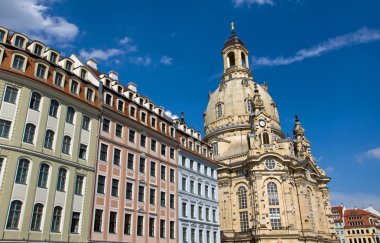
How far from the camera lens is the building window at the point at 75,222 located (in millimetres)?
29562

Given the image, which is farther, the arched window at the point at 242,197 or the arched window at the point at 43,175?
the arched window at the point at 242,197

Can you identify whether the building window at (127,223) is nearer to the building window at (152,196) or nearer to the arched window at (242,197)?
the building window at (152,196)

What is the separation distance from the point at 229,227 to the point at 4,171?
5640 cm

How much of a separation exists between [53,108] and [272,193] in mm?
53195

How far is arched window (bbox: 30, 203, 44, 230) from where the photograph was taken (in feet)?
86.8

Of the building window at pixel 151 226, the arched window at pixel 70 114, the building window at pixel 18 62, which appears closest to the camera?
the building window at pixel 18 62

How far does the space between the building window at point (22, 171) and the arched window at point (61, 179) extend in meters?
3.05

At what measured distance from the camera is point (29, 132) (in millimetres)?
28234

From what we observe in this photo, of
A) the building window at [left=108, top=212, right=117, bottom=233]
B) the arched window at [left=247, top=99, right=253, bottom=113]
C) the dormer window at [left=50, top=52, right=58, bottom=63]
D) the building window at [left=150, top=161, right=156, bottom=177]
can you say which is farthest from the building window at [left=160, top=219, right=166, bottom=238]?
the arched window at [left=247, top=99, right=253, bottom=113]

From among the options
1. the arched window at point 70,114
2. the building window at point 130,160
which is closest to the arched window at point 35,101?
the arched window at point 70,114

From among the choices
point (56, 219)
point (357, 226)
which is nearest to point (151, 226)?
point (56, 219)

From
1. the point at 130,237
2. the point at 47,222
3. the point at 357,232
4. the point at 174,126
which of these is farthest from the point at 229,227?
the point at 357,232

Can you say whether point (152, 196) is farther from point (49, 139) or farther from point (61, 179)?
point (49, 139)

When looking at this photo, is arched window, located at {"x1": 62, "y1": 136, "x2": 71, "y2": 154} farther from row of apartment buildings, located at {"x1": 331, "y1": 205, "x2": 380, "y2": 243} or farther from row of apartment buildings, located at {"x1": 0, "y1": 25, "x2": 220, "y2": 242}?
row of apartment buildings, located at {"x1": 331, "y1": 205, "x2": 380, "y2": 243}
